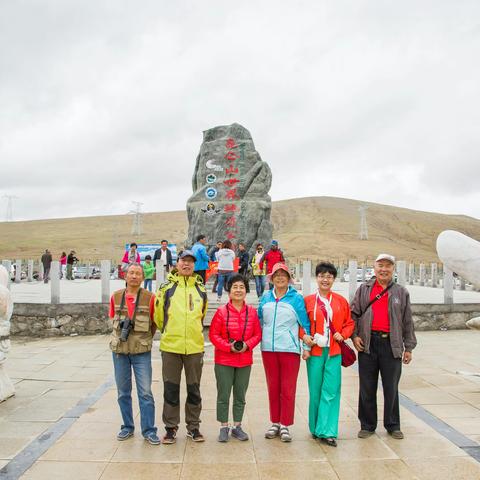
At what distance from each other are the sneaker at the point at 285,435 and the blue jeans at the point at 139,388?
1065 millimetres

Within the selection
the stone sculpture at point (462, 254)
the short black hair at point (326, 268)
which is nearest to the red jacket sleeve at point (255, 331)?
the short black hair at point (326, 268)

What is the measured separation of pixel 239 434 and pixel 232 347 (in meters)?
0.77

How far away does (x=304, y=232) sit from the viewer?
8400 cm

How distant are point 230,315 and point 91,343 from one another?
5.86 metres

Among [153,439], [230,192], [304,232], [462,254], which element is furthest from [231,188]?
[304,232]

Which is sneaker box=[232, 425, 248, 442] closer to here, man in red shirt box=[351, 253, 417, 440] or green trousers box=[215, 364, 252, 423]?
green trousers box=[215, 364, 252, 423]

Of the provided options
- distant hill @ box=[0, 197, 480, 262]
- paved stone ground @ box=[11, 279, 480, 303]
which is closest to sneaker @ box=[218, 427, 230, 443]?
paved stone ground @ box=[11, 279, 480, 303]

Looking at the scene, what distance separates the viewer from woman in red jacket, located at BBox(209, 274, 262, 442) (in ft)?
13.9

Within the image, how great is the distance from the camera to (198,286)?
14.4 feet

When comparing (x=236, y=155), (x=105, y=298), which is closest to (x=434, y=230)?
(x=236, y=155)

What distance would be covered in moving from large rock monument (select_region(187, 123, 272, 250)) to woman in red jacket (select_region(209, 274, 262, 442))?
12.2 metres

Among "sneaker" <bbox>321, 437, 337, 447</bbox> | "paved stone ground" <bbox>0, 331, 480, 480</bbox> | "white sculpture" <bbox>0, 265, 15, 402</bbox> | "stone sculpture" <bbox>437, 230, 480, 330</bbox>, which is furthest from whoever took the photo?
"white sculpture" <bbox>0, 265, 15, 402</bbox>

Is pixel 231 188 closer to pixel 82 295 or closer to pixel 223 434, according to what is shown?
A: pixel 82 295

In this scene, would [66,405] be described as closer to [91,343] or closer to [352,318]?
[352,318]
